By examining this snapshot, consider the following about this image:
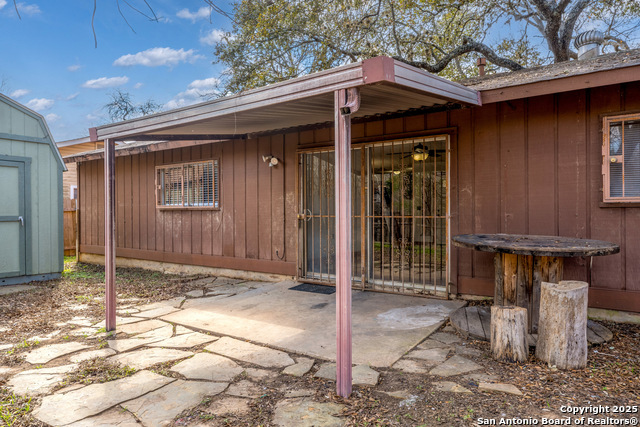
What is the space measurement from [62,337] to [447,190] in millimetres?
4082

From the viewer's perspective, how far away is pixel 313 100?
10.3 feet

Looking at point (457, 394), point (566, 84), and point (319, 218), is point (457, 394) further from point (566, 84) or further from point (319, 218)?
point (319, 218)

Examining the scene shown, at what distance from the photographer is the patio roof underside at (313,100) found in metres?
2.29

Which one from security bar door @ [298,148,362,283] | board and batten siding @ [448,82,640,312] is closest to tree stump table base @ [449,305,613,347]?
board and batten siding @ [448,82,640,312]

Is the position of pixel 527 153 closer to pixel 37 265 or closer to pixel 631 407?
pixel 631 407

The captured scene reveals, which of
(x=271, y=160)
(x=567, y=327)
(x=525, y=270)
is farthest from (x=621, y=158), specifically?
(x=271, y=160)

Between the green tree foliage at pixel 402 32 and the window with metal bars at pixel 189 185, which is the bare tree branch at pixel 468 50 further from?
the window with metal bars at pixel 189 185

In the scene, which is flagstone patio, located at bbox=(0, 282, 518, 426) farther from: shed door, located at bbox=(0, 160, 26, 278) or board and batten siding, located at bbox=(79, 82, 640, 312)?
shed door, located at bbox=(0, 160, 26, 278)

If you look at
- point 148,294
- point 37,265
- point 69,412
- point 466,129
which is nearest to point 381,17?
point 466,129

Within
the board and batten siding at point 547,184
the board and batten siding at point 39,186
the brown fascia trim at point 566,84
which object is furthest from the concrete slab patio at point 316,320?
the board and batten siding at point 39,186

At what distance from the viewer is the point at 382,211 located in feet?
16.1

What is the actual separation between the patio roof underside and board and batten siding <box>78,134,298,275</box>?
0.93 metres

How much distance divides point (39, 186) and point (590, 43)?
323 inches

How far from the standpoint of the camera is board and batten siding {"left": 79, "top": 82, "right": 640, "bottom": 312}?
11.6 ft
